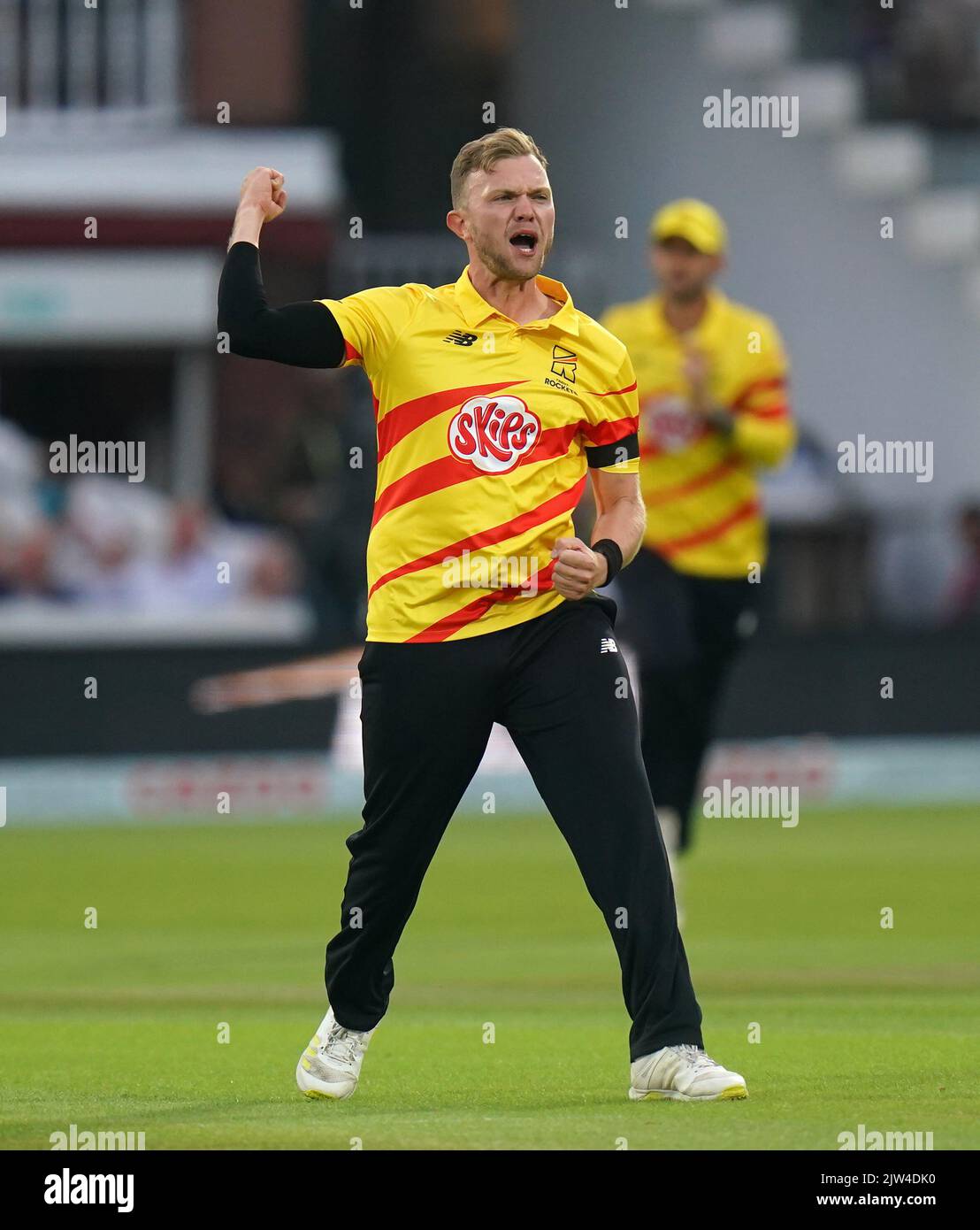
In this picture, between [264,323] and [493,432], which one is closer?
[264,323]

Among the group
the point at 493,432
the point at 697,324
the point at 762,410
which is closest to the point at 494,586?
the point at 493,432

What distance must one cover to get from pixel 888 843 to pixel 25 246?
1101 centimetres

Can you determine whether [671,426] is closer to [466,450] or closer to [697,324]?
[697,324]

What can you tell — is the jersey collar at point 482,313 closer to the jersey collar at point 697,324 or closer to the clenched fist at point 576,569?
the clenched fist at point 576,569

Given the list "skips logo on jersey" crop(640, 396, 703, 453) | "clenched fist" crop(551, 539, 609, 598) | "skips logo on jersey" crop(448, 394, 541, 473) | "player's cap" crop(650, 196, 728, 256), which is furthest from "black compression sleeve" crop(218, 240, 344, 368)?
"skips logo on jersey" crop(640, 396, 703, 453)

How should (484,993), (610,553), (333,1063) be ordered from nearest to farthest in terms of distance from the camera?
(610,553)
(333,1063)
(484,993)

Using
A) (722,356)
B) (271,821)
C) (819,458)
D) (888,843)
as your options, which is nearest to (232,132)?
(819,458)

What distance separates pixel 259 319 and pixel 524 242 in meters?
0.77

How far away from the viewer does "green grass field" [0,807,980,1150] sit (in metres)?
6.86

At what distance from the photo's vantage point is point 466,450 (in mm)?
7055

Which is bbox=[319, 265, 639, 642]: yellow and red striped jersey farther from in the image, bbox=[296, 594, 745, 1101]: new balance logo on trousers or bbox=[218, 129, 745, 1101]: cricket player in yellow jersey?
bbox=[296, 594, 745, 1101]: new balance logo on trousers

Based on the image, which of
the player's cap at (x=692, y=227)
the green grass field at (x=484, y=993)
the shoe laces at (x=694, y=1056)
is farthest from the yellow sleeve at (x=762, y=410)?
the shoe laces at (x=694, y=1056)

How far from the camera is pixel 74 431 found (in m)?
24.1

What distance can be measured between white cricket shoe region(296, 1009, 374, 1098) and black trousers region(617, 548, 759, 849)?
4047 mm
